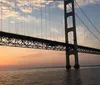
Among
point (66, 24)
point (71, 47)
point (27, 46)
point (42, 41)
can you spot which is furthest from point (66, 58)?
point (27, 46)

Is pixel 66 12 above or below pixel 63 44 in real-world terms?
above

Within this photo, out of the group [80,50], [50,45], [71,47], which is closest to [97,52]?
[80,50]

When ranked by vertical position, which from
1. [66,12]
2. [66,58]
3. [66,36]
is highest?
[66,12]

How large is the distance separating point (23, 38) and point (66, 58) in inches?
995

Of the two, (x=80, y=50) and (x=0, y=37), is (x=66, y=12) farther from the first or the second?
(x=0, y=37)

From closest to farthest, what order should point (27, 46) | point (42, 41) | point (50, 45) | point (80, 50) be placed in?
point (27, 46), point (42, 41), point (50, 45), point (80, 50)

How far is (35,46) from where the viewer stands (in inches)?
2603

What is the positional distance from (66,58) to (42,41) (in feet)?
52.9

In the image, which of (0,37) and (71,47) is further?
(71,47)

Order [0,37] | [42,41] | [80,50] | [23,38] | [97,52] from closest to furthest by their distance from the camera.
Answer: [0,37] → [23,38] → [42,41] → [80,50] → [97,52]

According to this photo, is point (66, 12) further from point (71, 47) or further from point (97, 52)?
point (97, 52)

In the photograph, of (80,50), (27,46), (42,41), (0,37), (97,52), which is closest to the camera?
(0,37)

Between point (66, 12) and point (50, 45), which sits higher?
point (66, 12)

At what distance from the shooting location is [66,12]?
83000 millimetres
